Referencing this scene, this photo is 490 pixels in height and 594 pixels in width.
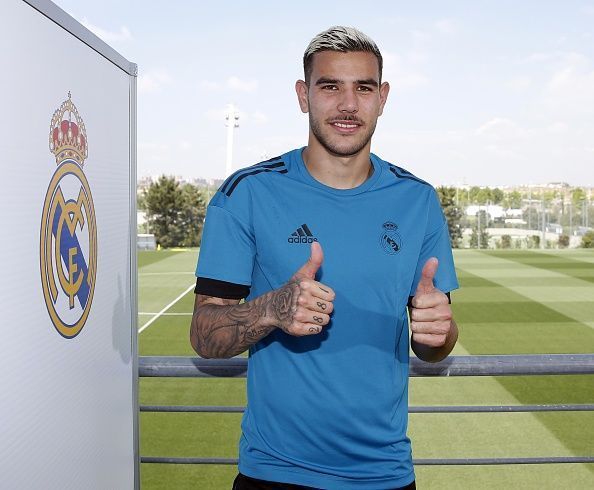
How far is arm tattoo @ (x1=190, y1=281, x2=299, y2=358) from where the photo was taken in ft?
6.00

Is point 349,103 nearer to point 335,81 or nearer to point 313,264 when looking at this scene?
point 335,81

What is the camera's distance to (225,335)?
2.00 m

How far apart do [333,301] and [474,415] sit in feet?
41.3

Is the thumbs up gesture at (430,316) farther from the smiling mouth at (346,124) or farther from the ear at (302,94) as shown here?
the ear at (302,94)

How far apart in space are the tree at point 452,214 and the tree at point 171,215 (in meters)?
25.5

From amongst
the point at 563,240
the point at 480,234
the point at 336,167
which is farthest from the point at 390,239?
the point at 480,234

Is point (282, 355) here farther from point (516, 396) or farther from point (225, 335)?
point (516, 396)

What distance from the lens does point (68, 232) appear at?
214 cm

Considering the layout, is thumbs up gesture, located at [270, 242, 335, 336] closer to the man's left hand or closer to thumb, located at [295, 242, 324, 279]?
thumb, located at [295, 242, 324, 279]

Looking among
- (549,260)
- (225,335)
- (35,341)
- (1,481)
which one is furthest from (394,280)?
(549,260)

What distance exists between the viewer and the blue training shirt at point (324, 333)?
78.8 inches

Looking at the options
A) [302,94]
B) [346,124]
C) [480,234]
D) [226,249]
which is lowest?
[480,234]

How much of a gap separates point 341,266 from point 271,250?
19 cm

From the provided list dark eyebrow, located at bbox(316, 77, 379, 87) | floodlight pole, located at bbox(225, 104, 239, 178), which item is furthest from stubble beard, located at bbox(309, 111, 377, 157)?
floodlight pole, located at bbox(225, 104, 239, 178)
